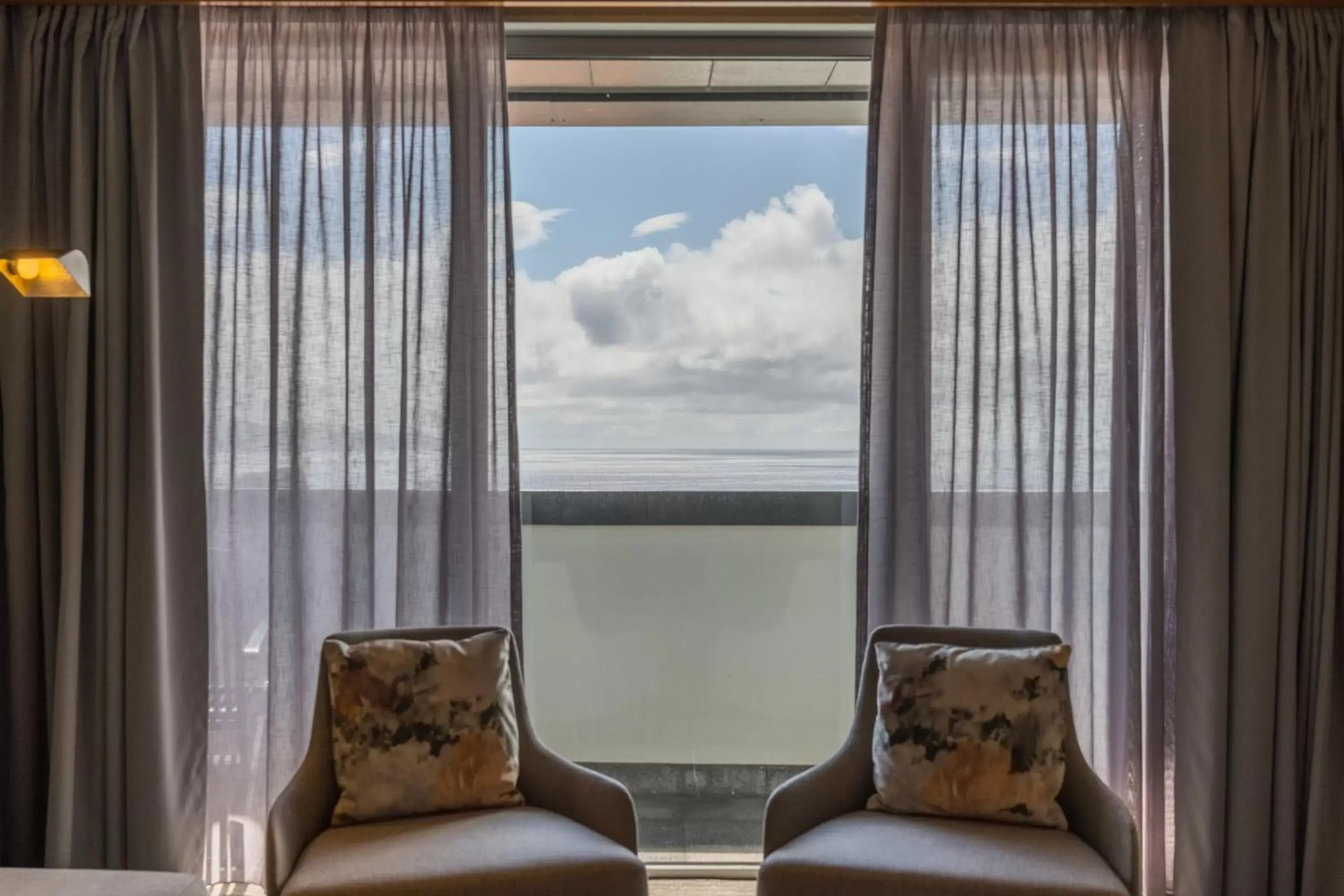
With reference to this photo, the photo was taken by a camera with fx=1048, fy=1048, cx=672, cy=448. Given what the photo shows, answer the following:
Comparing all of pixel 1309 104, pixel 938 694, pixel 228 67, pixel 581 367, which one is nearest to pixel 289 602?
pixel 581 367

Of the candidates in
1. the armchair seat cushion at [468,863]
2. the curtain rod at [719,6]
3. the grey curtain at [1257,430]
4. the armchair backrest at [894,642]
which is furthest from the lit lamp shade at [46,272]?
the grey curtain at [1257,430]

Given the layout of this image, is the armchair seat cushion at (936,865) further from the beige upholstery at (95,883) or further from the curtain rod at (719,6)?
the curtain rod at (719,6)

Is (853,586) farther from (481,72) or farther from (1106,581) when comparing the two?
(481,72)

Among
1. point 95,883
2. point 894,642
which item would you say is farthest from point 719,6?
point 95,883

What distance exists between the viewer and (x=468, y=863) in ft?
7.17

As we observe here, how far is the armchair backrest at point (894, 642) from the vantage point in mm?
2605

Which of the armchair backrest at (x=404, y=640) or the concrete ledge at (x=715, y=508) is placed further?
the concrete ledge at (x=715, y=508)

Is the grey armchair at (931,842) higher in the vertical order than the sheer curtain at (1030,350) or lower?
lower

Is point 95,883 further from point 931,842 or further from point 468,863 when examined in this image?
point 931,842

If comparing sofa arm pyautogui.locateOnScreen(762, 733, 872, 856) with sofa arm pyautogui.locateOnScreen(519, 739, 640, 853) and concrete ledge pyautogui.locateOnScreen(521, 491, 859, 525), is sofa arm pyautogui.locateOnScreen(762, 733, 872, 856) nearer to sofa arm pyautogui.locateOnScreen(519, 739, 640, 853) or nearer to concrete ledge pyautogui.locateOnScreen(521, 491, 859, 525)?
sofa arm pyautogui.locateOnScreen(519, 739, 640, 853)

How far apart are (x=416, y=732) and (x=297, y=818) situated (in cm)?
31

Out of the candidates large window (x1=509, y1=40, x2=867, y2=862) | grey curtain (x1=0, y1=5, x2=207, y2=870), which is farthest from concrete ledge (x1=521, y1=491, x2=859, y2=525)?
grey curtain (x1=0, y1=5, x2=207, y2=870)

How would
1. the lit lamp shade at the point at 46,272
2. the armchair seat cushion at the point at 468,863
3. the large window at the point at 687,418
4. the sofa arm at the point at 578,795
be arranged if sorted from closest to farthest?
the armchair seat cushion at the point at 468,863 → the lit lamp shade at the point at 46,272 → the sofa arm at the point at 578,795 → the large window at the point at 687,418

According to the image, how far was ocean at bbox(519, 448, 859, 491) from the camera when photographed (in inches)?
125
